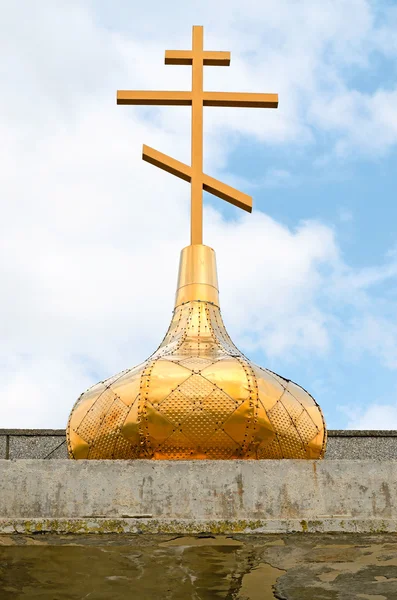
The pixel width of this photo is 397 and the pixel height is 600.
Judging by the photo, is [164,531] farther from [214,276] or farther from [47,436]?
[47,436]

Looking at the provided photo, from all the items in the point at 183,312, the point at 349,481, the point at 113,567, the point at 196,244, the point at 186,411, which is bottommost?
the point at 113,567

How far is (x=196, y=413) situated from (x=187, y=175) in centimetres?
258

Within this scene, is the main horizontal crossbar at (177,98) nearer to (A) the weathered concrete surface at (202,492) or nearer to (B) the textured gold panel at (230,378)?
(B) the textured gold panel at (230,378)

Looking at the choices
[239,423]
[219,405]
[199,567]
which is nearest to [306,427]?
[239,423]

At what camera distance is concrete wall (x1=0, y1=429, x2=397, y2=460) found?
34.2 ft

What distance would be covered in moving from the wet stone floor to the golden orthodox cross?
10.3 feet

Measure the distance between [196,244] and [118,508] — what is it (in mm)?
2956

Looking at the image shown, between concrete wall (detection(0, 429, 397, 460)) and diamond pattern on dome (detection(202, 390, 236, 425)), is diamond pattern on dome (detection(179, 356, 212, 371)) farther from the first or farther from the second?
concrete wall (detection(0, 429, 397, 460))

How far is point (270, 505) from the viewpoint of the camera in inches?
215

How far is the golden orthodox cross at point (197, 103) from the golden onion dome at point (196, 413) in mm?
1671

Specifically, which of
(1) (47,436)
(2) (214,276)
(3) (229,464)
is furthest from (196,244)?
(1) (47,436)

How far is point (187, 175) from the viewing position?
26.9 ft

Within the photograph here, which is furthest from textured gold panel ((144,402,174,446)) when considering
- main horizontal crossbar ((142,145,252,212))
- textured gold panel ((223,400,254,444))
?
main horizontal crossbar ((142,145,252,212))

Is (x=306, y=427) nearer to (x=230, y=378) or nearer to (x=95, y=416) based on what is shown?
(x=230, y=378)
